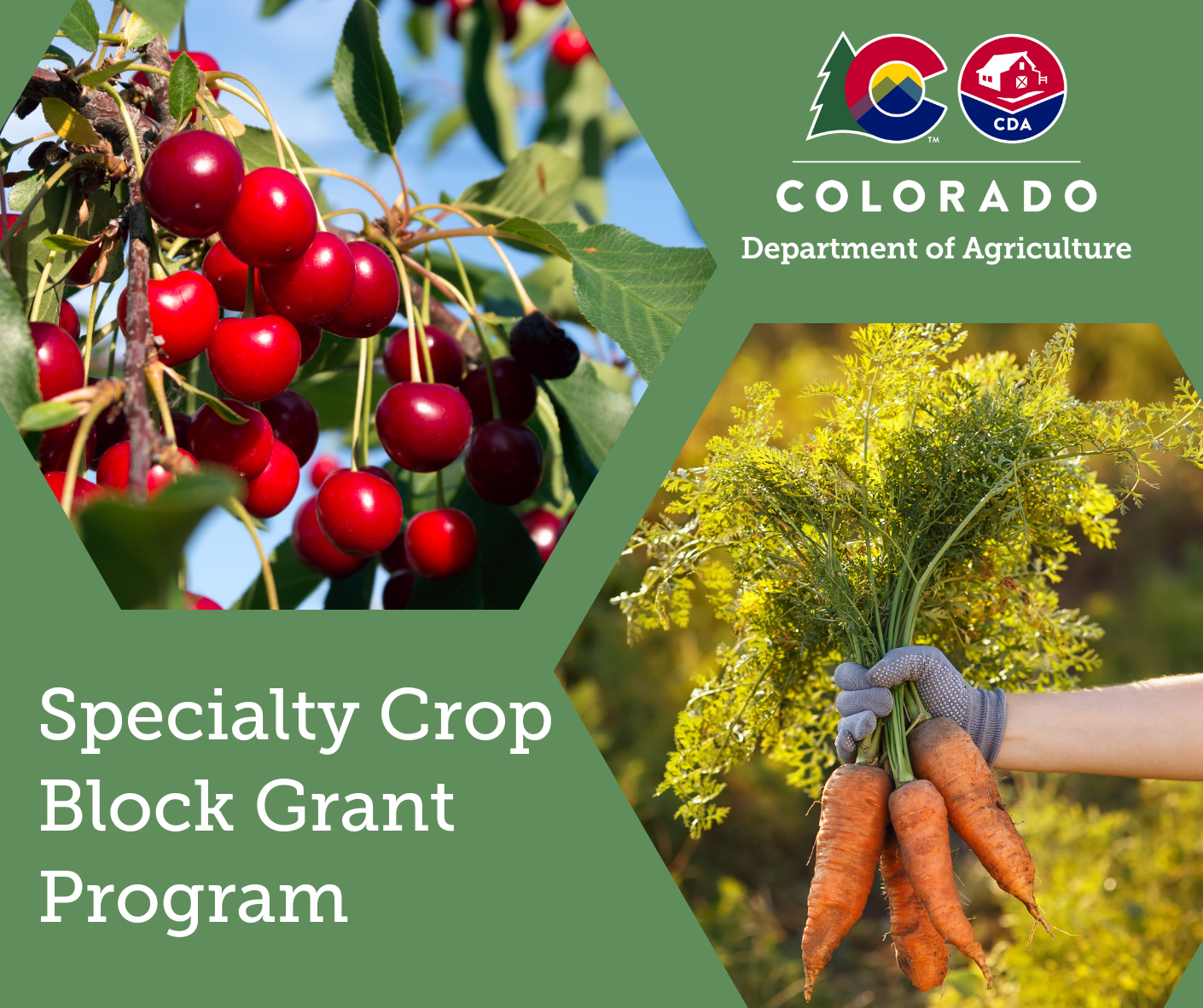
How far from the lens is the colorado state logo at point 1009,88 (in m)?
0.82

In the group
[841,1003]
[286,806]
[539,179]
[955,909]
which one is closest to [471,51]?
[539,179]

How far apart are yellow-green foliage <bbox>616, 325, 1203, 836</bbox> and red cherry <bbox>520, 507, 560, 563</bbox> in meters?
0.10

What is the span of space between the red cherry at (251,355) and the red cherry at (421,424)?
0.10 metres

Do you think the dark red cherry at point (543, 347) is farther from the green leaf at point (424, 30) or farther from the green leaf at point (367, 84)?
the green leaf at point (424, 30)

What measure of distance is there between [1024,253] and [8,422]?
2.72 ft

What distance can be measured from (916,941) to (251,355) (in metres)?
A: 0.82

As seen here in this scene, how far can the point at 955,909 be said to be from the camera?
2.87ft

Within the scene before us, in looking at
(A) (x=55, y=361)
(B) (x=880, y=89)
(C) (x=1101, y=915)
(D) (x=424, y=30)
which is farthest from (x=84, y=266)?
(C) (x=1101, y=915)

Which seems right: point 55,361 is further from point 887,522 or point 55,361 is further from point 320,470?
point 887,522

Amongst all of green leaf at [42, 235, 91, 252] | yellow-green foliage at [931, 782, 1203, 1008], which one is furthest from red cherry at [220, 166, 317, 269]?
yellow-green foliage at [931, 782, 1203, 1008]

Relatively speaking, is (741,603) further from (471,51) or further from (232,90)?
(471,51)

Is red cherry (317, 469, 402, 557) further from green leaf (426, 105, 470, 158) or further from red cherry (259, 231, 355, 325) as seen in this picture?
green leaf (426, 105, 470, 158)

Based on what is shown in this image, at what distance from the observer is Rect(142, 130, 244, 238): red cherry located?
0.57m

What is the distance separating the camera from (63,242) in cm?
62
